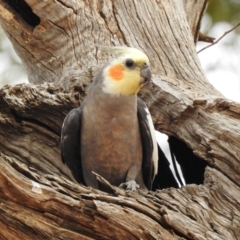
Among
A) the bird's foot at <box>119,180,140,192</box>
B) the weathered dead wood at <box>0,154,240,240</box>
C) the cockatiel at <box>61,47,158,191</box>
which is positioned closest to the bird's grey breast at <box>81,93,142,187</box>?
the cockatiel at <box>61,47,158,191</box>

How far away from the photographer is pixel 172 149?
4305 mm

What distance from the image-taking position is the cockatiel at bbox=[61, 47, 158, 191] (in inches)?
159

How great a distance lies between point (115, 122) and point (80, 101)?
0.39 meters

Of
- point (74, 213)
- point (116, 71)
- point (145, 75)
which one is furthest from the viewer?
point (116, 71)

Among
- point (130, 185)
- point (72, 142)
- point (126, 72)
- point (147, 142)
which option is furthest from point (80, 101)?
point (130, 185)

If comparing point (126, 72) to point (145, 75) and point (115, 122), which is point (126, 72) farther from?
point (115, 122)

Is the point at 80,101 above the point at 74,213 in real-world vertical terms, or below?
above

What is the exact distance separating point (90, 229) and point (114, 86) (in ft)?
4.06

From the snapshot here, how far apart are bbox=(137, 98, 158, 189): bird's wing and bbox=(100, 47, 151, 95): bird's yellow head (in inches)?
5.8

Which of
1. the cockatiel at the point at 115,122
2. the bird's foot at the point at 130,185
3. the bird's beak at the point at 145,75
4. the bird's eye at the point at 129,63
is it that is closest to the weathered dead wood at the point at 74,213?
the bird's foot at the point at 130,185

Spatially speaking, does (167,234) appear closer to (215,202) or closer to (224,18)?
(215,202)

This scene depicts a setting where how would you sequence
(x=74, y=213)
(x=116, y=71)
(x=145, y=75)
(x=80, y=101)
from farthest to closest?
(x=80, y=101), (x=116, y=71), (x=145, y=75), (x=74, y=213)

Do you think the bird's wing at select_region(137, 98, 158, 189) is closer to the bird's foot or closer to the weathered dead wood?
the bird's foot

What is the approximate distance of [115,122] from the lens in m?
4.06
